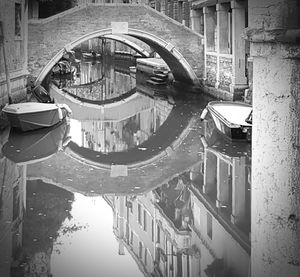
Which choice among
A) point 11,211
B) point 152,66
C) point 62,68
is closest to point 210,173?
point 11,211

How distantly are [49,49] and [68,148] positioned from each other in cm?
702

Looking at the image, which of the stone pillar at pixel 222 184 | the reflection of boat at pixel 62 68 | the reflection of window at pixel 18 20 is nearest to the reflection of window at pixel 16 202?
the stone pillar at pixel 222 184

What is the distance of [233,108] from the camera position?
11219mm

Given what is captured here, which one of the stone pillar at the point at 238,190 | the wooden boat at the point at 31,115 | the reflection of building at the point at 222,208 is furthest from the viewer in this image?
the wooden boat at the point at 31,115

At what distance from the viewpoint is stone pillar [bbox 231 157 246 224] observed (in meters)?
6.18

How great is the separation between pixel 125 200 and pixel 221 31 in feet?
32.8

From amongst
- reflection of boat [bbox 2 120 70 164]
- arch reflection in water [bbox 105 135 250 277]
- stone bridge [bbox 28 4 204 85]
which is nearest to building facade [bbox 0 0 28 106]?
reflection of boat [bbox 2 120 70 164]

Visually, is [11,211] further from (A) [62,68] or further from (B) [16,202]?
(A) [62,68]

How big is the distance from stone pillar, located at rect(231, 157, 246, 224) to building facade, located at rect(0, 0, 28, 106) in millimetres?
5163

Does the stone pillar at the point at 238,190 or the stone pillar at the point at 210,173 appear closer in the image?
the stone pillar at the point at 238,190

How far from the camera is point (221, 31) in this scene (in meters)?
16.2

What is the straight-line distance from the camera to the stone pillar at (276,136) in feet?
6.86

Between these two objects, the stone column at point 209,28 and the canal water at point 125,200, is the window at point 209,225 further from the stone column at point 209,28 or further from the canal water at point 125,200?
the stone column at point 209,28

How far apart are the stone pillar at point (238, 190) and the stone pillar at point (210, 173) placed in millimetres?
235
